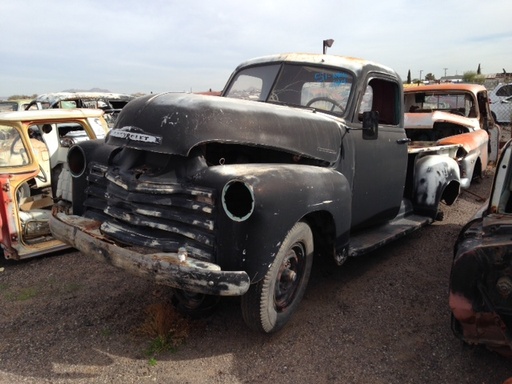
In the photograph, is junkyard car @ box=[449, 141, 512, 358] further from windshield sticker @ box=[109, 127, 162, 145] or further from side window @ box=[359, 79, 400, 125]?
side window @ box=[359, 79, 400, 125]

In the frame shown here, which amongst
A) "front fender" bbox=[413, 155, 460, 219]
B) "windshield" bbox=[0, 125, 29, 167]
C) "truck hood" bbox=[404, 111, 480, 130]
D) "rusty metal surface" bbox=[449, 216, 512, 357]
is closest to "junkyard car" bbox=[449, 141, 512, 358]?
"rusty metal surface" bbox=[449, 216, 512, 357]

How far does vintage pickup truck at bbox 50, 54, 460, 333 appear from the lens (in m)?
2.63

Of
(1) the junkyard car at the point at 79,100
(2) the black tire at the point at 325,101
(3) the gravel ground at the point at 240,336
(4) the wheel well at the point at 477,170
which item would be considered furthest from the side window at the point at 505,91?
(2) the black tire at the point at 325,101

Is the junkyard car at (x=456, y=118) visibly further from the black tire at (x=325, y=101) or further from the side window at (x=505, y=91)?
the side window at (x=505, y=91)

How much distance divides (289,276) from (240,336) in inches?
23.4

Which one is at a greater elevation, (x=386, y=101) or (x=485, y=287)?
(x=386, y=101)

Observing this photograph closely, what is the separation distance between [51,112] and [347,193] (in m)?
3.82

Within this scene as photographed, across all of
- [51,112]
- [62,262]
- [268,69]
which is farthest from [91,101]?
[268,69]

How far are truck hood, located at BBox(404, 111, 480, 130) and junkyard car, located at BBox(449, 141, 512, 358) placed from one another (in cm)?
546

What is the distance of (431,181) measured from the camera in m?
5.08

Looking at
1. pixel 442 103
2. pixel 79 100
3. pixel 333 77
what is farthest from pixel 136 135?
pixel 79 100

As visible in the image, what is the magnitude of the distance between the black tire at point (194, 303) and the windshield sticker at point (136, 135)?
4.07 feet

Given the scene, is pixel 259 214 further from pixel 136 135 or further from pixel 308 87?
pixel 308 87

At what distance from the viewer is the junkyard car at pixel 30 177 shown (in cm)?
457
